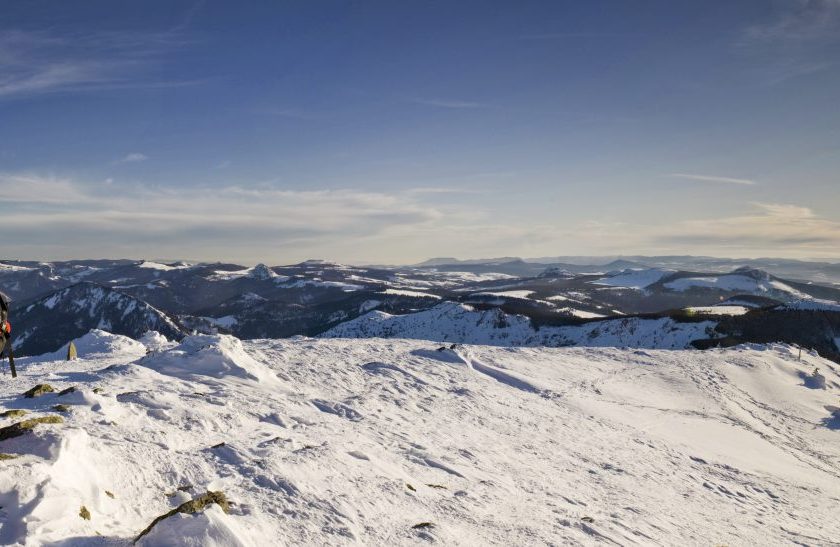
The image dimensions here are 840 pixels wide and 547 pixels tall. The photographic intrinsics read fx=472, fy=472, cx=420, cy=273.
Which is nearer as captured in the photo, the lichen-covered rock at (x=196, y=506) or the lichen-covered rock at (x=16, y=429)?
the lichen-covered rock at (x=196, y=506)

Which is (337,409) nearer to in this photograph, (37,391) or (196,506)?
(37,391)

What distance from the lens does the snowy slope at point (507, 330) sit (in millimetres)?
95312

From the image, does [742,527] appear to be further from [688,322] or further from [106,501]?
[688,322]

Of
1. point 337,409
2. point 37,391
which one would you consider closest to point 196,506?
point 37,391

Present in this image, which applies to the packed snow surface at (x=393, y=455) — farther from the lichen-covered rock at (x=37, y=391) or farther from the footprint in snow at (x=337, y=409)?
the lichen-covered rock at (x=37, y=391)

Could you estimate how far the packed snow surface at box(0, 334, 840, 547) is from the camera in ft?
31.9

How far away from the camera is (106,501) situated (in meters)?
9.43

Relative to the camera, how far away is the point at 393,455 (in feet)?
53.2

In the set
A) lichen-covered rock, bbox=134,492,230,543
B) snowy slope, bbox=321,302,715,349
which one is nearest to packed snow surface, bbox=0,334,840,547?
lichen-covered rock, bbox=134,492,230,543

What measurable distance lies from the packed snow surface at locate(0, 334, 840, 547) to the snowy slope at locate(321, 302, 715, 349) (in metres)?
60.5

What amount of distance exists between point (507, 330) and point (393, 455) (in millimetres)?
122009

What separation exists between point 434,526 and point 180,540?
18.7 feet

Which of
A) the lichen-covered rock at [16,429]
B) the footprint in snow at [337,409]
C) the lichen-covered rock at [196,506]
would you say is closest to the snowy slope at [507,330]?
the footprint in snow at [337,409]

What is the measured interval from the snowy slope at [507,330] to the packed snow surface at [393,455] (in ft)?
198
